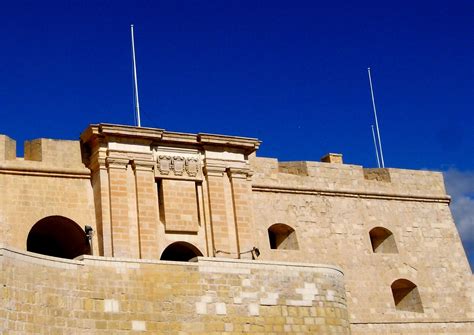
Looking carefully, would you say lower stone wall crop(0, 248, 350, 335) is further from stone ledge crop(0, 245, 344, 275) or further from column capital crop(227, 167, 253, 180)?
column capital crop(227, 167, 253, 180)

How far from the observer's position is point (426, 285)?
2869 centimetres

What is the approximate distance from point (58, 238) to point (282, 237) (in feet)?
22.5

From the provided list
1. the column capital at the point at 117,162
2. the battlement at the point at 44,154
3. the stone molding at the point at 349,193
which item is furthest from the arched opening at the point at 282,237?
the battlement at the point at 44,154

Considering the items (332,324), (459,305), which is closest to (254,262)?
(332,324)

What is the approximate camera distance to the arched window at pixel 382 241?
94.6 feet

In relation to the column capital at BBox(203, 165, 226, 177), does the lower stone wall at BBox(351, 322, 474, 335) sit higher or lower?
lower

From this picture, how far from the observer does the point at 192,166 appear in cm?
2527

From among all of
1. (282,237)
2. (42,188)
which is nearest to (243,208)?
(282,237)

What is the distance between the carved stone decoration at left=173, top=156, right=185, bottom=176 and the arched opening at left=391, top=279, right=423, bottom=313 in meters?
8.25

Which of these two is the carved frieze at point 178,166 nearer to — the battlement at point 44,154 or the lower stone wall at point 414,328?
the battlement at point 44,154

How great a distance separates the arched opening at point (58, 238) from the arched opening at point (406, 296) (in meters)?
10.3

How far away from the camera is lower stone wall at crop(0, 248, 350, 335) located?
16.5m

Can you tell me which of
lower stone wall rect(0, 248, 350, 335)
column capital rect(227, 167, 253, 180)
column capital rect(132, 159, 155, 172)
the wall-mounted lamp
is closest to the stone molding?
column capital rect(227, 167, 253, 180)

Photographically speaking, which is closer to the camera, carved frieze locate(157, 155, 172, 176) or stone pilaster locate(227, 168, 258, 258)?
carved frieze locate(157, 155, 172, 176)
